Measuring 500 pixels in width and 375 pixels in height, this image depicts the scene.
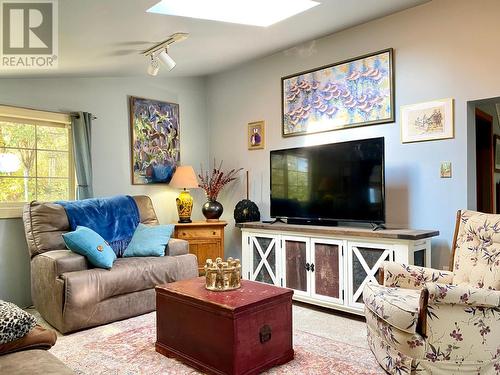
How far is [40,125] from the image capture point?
3.85 metres

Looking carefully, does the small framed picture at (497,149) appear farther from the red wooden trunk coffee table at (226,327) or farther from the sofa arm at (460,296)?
the red wooden trunk coffee table at (226,327)

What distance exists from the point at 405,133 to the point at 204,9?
1.98m

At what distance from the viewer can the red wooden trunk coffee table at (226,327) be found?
6.94 ft

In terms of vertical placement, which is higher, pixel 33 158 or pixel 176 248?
pixel 33 158

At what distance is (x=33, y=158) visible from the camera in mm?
3809

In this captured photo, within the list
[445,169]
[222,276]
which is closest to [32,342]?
[222,276]

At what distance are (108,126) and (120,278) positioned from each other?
1.96 m

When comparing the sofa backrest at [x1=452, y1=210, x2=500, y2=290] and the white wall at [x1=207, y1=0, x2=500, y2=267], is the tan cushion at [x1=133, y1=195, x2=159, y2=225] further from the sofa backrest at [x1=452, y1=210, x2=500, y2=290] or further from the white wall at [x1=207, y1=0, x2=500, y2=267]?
the sofa backrest at [x1=452, y1=210, x2=500, y2=290]

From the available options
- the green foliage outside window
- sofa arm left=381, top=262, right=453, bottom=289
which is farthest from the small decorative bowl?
the green foliage outside window

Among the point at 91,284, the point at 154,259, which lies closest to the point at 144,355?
the point at 91,284

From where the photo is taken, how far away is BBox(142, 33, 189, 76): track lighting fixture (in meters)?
3.25

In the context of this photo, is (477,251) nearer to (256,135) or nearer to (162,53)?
(256,135)

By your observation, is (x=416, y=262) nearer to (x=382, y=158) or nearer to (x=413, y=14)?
(x=382, y=158)

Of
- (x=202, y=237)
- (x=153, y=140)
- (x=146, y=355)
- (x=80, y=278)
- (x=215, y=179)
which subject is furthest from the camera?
(x=215, y=179)
